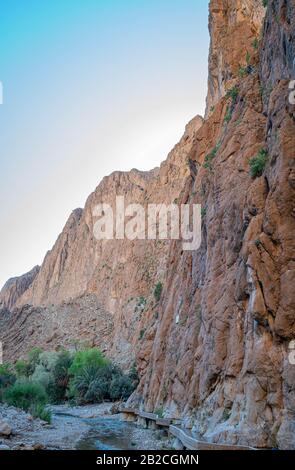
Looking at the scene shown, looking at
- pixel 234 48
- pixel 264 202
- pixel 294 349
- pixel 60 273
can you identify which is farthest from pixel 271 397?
pixel 60 273

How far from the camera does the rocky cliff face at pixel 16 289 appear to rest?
6909 inches

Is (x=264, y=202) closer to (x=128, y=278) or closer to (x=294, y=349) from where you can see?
(x=294, y=349)

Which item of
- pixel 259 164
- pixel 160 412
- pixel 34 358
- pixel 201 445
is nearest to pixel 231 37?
pixel 259 164

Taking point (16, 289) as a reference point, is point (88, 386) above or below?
below

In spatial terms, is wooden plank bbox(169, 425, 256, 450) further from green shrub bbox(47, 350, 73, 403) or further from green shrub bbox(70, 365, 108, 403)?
green shrub bbox(47, 350, 73, 403)

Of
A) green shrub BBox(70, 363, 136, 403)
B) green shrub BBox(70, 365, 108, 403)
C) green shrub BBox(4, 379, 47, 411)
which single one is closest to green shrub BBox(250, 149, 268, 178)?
green shrub BBox(4, 379, 47, 411)

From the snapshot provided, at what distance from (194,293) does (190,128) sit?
60169mm

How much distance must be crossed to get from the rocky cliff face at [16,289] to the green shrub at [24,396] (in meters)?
144

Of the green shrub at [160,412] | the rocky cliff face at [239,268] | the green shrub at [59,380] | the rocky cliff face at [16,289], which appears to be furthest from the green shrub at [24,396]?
the rocky cliff face at [16,289]

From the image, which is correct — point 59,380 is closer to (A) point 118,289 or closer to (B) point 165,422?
(A) point 118,289

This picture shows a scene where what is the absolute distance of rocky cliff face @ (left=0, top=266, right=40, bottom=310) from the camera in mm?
175500

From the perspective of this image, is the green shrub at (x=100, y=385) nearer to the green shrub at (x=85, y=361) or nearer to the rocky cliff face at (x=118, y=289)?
the green shrub at (x=85, y=361)

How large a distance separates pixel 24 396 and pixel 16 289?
493 ft

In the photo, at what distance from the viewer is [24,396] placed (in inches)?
1293
